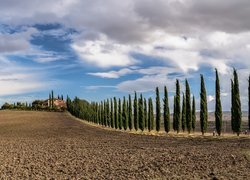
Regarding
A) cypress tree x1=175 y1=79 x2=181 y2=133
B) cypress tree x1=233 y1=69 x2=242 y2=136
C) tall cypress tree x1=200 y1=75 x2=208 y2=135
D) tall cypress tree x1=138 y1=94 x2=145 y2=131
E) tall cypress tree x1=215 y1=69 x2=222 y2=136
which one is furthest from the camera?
tall cypress tree x1=138 y1=94 x2=145 y2=131

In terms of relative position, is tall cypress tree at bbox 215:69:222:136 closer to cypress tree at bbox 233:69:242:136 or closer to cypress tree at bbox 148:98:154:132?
cypress tree at bbox 233:69:242:136

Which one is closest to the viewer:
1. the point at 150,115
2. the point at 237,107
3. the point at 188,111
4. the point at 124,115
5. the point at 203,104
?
the point at 237,107

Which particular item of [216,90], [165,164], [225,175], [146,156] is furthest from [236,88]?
[225,175]

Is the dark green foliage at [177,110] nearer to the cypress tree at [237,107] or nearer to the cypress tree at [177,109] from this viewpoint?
the cypress tree at [177,109]

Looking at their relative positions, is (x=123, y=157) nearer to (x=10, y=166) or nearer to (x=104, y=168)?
(x=104, y=168)

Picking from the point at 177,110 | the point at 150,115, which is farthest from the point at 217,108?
the point at 150,115

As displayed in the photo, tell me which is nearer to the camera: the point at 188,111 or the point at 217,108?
the point at 217,108

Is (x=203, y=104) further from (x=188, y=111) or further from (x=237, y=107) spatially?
(x=237, y=107)

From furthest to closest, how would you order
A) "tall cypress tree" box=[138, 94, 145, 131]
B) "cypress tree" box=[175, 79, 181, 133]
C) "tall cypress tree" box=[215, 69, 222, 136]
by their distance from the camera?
1. "tall cypress tree" box=[138, 94, 145, 131]
2. "cypress tree" box=[175, 79, 181, 133]
3. "tall cypress tree" box=[215, 69, 222, 136]

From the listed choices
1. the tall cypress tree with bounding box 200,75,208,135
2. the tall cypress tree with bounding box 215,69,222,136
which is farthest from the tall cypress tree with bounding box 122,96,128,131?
the tall cypress tree with bounding box 215,69,222,136

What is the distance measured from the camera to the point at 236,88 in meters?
54.5

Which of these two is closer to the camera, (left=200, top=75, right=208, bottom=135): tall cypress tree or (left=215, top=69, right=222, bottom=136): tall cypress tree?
(left=215, top=69, right=222, bottom=136): tall cypress tree

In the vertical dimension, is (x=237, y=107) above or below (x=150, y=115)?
above

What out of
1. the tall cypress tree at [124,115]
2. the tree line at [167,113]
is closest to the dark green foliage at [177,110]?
the tree line at [167,113]
